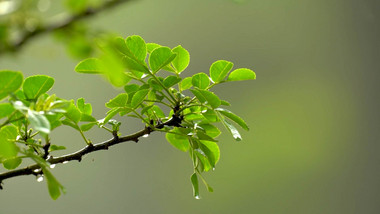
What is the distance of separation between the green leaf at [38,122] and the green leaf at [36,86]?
0.38ft

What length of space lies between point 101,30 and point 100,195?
1948 mm

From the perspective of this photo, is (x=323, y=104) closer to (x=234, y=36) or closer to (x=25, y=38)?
(x=234, y=36)

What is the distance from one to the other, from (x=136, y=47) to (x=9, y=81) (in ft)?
0.51

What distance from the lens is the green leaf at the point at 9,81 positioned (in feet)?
0.77

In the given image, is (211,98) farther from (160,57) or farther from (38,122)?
(38,122)

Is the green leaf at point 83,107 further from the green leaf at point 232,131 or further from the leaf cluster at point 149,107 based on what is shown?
the green leaf at point 232,131

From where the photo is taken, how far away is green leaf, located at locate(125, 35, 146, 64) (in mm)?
373

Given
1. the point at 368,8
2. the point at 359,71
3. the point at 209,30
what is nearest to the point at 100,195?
the point at 209,30

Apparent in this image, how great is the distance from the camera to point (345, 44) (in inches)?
85.6

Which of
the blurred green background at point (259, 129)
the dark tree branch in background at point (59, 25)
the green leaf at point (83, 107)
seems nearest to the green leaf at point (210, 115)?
the green leaf at point (83, 107)

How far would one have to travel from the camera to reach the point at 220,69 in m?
0.45

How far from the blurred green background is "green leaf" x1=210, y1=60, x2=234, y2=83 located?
1.55m

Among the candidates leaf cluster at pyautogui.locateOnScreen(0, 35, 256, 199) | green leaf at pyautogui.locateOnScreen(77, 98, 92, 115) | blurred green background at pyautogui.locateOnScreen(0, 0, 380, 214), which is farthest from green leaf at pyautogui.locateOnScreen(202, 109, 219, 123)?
blurred green background at pyautogui.locateOnScreen(0, 0, 380, 214)

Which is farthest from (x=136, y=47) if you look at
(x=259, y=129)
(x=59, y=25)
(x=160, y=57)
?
(x=259, y=129)
